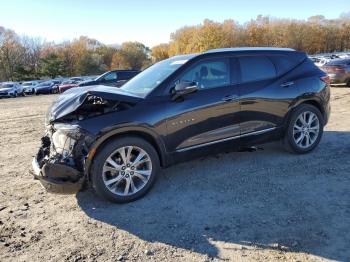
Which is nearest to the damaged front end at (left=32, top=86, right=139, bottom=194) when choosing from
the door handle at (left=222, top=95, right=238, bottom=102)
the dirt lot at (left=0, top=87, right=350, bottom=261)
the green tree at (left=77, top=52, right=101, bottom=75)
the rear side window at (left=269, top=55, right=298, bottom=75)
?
the dirt lot at (left=0, top=87, right=350, bottom=261)

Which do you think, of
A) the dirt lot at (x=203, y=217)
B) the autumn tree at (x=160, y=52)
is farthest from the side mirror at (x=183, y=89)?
the autumn tree at (x=160, y=52)

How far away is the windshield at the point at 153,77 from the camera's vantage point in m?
5.02

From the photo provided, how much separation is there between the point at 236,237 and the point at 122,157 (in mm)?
1688

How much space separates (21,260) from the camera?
136 inches

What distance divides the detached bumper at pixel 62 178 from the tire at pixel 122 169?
19 cm

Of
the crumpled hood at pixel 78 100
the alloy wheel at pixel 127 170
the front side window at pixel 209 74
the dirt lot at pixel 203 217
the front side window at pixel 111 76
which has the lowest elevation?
the dirt lot at pixel 203 217

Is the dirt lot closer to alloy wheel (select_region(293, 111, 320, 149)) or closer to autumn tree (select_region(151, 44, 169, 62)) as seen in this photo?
alloy wheel (select_region(293, 111, 320, 149))

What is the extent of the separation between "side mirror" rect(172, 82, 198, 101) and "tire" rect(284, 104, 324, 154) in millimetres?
2026

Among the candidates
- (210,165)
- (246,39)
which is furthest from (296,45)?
(210,165)

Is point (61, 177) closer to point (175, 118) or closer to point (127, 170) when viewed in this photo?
point (127, 170)

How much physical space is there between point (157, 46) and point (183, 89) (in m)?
123

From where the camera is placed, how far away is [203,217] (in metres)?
4.10

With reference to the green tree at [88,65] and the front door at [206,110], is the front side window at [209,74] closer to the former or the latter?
the front door at [206,110]

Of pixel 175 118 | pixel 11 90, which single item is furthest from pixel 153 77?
pixel 11 90
